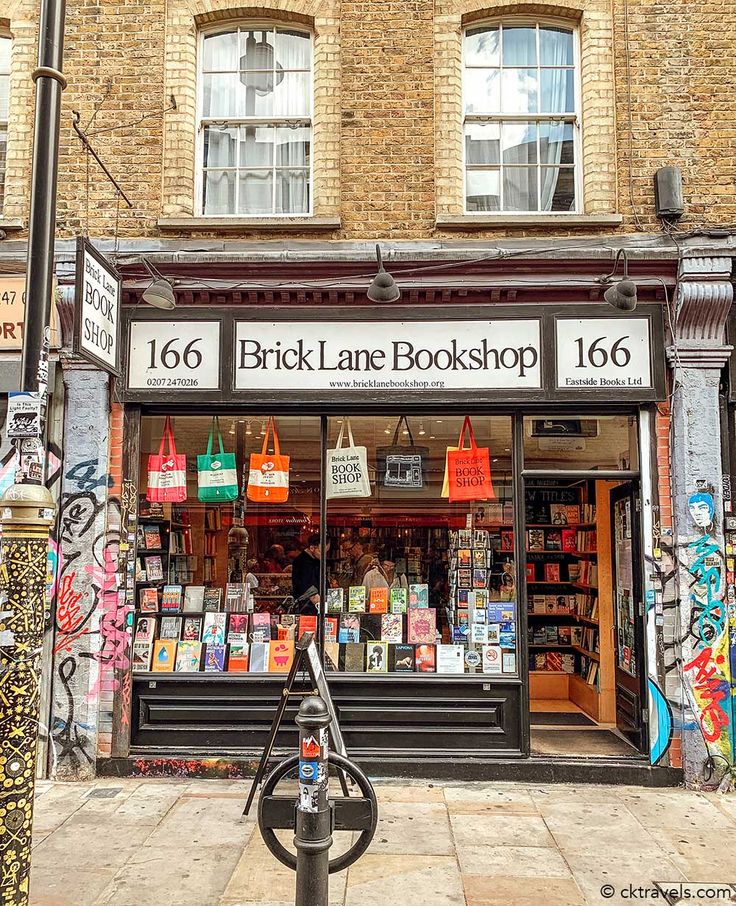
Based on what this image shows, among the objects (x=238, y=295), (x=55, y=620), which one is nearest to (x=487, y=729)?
(x=55, y=620)

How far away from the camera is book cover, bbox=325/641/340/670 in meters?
7.23

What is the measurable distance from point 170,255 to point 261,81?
220cm

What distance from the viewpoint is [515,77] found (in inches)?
304

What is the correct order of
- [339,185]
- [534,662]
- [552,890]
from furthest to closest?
[534,662] → [339,185] → [552,890]

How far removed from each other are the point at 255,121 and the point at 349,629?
521 centimetres

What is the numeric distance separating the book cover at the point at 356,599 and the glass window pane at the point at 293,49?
5.33 metres

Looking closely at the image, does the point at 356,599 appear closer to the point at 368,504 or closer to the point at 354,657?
the point at 354,657

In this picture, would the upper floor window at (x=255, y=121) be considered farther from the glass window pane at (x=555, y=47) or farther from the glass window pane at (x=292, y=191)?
the glass window pane at (x=555, y=47)

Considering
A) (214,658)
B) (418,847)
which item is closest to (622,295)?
(418,847)

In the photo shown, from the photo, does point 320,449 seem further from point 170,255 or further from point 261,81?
point 261,81

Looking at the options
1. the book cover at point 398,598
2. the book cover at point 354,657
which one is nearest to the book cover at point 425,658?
the book cover at point 398,598

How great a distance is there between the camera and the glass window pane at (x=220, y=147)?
7.82 m

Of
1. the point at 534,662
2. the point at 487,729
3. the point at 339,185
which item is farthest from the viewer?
the point at 534,662

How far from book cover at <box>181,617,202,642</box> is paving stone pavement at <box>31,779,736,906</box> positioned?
1314 mm
